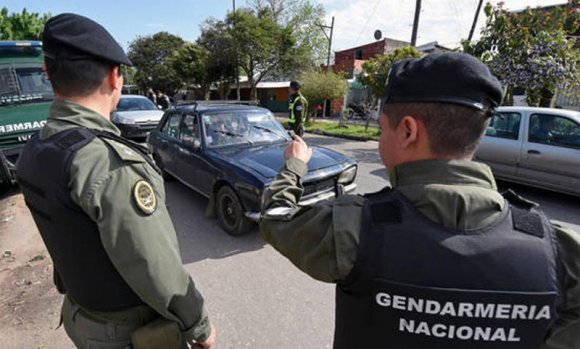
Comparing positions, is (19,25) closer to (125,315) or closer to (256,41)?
(256,41)

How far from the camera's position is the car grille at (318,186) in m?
4.06

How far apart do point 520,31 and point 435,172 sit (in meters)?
11.0

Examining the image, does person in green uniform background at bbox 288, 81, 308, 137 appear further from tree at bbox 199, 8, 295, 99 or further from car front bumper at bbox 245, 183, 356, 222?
tree at bbox 199, 8, 295, 99

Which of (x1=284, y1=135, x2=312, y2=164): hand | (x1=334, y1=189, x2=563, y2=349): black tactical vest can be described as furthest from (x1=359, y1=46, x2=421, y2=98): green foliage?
(x1=334, y1=189, x2=563, y2=349): black tactical vest

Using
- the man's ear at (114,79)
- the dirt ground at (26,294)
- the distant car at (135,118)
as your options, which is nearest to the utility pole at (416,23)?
the distant car at (135,118)

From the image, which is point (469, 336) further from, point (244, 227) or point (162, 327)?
point (244, 227)

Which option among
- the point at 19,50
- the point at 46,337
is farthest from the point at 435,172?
the point at 19,50

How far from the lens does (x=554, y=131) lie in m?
5.72

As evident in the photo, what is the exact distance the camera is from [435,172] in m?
0.99

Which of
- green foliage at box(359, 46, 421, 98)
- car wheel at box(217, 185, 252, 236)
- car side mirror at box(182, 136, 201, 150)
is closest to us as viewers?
car wheel at box(217, 185, 252, 236)

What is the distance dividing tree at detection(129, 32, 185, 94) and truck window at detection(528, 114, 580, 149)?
121 ft

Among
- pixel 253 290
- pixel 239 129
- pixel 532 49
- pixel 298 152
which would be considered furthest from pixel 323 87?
pixel 298 152

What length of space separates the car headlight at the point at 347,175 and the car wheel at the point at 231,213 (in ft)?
4.10

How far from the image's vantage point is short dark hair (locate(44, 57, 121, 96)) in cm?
131
